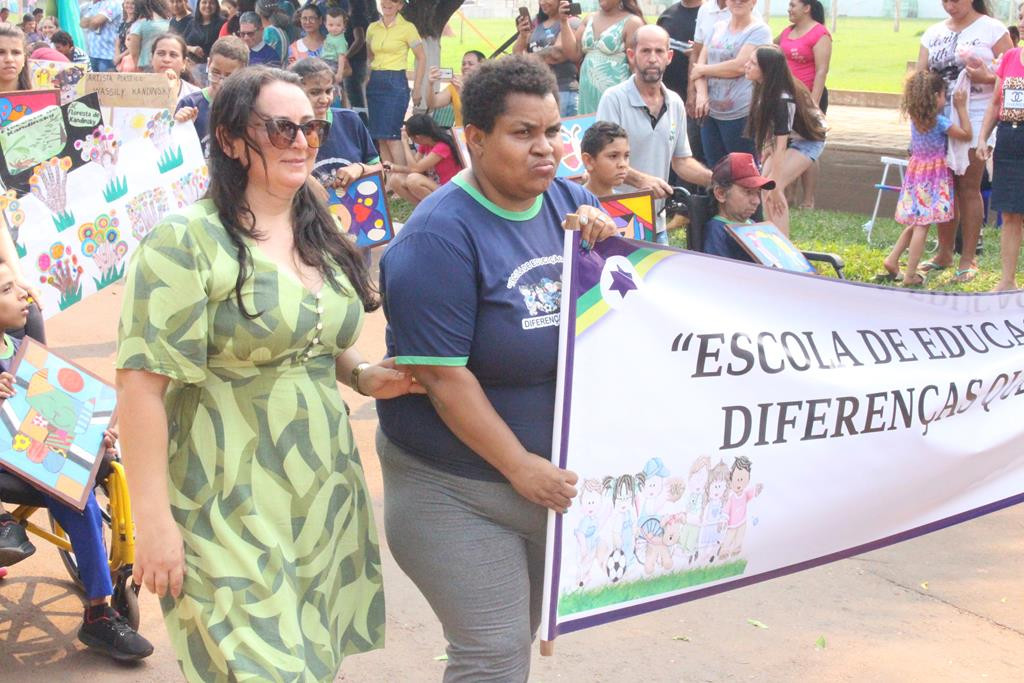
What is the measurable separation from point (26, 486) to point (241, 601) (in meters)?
1.74

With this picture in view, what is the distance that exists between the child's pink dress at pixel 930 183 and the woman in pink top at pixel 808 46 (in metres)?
1.79

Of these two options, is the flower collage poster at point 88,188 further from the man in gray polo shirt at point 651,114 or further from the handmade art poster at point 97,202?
the man in gray polo shirt at point 651,114

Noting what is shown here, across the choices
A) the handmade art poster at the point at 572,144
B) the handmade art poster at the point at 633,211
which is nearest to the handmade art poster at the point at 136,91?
the handmade art poster at the point at 572,144

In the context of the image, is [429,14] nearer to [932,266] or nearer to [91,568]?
[932,266]

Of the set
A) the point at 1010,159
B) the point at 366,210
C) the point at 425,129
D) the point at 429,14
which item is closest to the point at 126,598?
the point at 366,210

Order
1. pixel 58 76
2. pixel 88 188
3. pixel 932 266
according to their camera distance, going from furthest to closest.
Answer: pixel 58 76 → pixel 932 266 → pixel 88 188

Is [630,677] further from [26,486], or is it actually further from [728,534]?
[26,486]

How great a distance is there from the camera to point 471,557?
117 inches

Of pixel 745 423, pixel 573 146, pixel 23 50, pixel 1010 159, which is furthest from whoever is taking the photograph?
pixel 1010 159

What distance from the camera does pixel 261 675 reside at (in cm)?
278

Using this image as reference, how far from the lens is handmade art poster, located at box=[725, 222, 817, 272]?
18.5ft

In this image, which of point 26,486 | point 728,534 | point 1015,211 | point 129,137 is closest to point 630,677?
point 728,534

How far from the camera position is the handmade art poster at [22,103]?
6648 millimetres

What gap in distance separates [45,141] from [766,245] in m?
3.92
